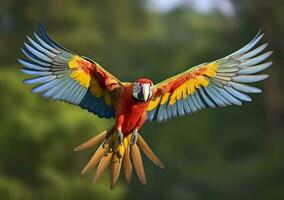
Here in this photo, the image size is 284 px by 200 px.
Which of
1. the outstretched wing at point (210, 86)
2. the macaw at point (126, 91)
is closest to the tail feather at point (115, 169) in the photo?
the macaw at point (126, 91)

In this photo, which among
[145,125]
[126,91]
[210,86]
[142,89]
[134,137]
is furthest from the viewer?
[145,125]

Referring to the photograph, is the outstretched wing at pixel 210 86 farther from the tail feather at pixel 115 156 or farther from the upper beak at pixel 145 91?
the upper beak at pixel 145 91

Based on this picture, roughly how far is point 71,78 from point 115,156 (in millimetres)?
372

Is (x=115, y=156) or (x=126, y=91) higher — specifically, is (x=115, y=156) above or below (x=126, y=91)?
below

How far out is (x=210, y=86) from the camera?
466 cm

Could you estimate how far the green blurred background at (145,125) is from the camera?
1302cm

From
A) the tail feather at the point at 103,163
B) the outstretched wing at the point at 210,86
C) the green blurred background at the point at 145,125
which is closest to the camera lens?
the tail feather at the point at 103,163

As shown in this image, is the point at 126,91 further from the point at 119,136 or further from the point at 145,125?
the point at 145,125

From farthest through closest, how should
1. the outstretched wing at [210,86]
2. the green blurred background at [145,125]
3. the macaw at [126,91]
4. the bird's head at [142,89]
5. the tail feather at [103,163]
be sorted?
the green blurred background at [145,125]
the outstretched wing at [210,86]
the tail feather at [103,163]
the macaw at [126,91]
the bird's head at [142,89]

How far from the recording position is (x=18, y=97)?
43.9 ft

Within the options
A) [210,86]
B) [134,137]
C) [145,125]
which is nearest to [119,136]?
[134,137]

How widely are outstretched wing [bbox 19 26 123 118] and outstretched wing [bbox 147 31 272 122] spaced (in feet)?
0.75

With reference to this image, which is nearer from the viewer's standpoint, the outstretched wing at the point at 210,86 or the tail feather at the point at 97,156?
the tail feather at the point at 97,156

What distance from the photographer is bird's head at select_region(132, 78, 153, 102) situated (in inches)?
161
